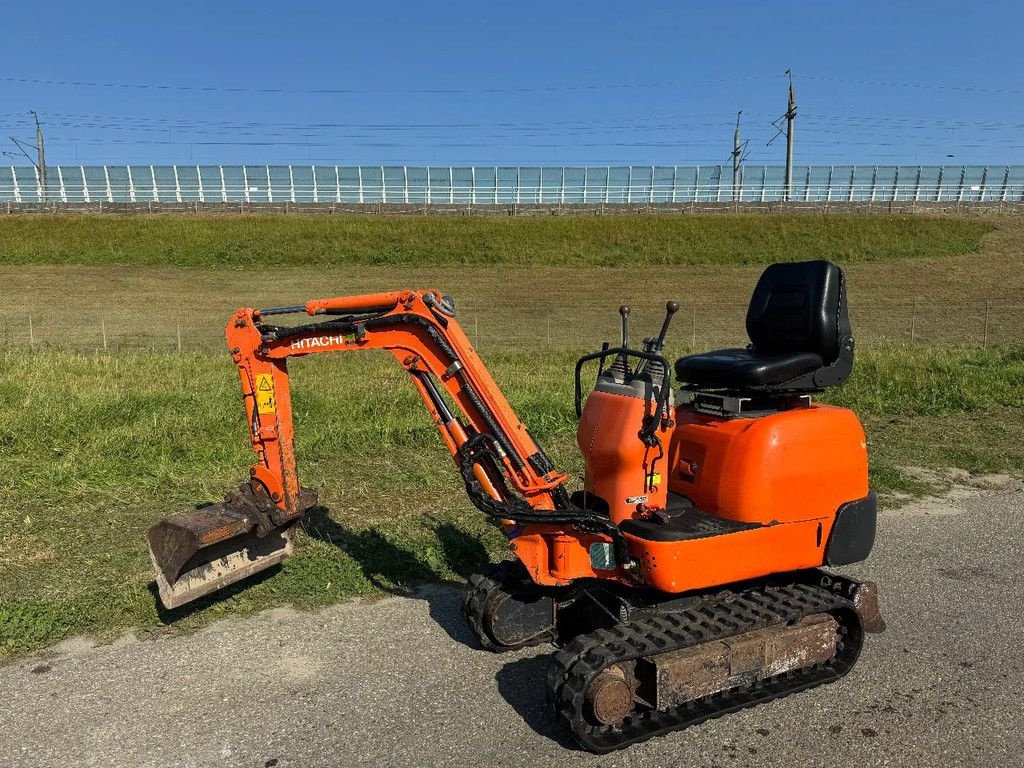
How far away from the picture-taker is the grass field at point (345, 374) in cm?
612

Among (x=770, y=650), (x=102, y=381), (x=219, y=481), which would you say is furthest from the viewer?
(x=102, y=381)

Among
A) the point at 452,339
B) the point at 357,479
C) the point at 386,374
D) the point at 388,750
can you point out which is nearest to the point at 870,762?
the point at 388,750

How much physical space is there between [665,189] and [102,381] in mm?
43990

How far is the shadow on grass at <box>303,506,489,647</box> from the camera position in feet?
17.6

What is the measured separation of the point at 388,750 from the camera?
381 centimetres

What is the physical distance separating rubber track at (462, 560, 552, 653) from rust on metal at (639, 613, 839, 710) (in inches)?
43.0

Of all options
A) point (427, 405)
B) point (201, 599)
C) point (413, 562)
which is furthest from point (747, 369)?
point (201, 599)

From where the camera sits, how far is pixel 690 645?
3.98 meters

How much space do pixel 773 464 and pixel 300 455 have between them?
19.0ft

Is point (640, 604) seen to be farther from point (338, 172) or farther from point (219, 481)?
point (338, 172)

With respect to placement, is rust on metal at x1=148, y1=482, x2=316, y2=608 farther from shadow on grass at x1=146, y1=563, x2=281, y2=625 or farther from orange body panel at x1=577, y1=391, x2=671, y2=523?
orange body panel at x1=577, y1=391, x2=671, y2=523

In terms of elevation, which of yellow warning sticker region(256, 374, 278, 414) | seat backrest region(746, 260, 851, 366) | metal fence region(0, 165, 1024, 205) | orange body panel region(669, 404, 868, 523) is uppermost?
metal fence region(0, 165, 1024, 205)

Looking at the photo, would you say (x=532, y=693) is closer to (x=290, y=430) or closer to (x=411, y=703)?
(x=411, y=703)

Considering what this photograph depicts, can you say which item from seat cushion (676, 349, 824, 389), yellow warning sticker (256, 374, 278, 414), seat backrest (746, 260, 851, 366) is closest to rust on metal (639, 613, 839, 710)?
seat cushion (676, 349, 824, 389)
